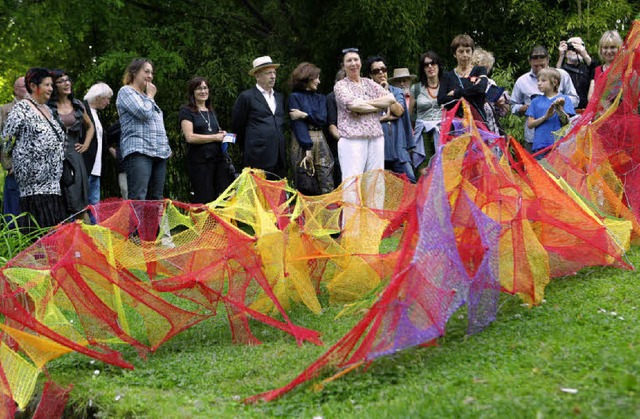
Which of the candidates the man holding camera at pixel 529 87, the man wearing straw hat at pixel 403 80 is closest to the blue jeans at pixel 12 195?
the man wearing straw hat at pixel 403 80

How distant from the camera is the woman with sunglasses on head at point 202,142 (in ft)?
34.7

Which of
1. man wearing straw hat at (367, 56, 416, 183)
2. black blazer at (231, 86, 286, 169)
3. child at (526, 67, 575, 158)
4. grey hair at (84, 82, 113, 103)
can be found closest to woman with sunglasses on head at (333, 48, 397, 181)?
man wearing straw hat at (367, 56, 416, 183)

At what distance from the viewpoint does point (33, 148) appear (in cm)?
873

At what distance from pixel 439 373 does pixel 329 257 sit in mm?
2236

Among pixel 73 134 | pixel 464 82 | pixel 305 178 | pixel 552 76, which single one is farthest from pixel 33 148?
pixel 552 76

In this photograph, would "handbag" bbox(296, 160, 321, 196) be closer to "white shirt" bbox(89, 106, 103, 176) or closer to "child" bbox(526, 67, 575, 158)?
"white shirt" bbox(89, 106, 103, 176)

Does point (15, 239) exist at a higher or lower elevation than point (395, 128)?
lower

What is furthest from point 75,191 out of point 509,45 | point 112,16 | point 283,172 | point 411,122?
point 509,45

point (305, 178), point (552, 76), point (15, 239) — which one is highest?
point (552, 76)

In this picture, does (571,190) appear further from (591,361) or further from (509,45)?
(509,45)

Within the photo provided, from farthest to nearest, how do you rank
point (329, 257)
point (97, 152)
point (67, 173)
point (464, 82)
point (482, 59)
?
point (482, 59), point (97, 152), point (464, 82), point (67, 173), point (329, 257)

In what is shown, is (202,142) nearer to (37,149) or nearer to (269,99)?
(269,99)

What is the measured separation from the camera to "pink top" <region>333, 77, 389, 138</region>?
32.6ft

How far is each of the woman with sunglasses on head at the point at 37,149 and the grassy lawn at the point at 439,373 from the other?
2.94 metres
